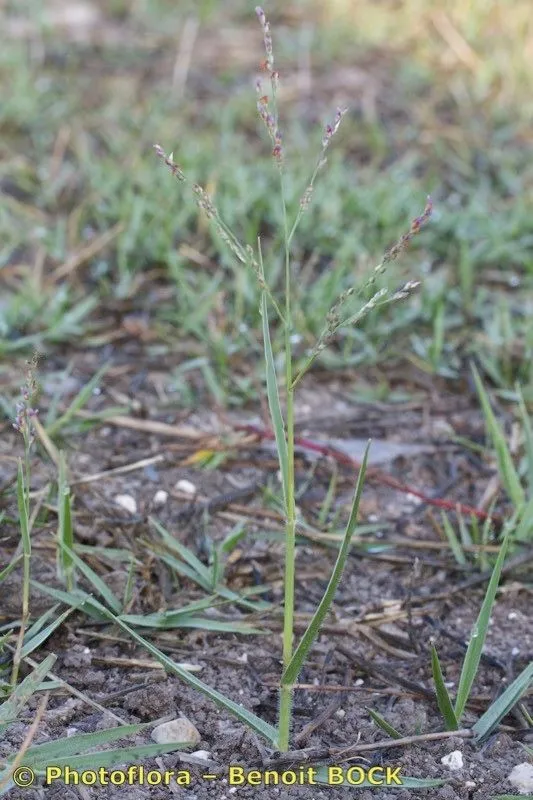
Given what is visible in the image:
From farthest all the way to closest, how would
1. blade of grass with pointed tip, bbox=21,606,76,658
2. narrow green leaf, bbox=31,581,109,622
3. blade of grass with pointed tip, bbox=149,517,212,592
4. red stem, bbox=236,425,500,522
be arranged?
red stem, bbox=236,425,500,522, blade of grass with pointed tip, bbox=149,517,212,592, narrow green leaf, bbox=31,581,109,622, blade of grass with pointed tip, bbox=21,606,76,658

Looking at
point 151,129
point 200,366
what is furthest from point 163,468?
point 151,129

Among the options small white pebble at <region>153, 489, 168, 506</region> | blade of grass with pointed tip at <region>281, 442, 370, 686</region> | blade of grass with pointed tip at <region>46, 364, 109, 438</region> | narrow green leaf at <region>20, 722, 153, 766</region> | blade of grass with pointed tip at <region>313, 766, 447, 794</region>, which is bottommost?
small white pebble at <region>153, 489, 168, 506</region>

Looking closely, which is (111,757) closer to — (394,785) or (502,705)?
(394,785)

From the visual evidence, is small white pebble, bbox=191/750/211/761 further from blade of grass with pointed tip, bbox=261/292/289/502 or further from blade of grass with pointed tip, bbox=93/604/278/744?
blade of grass with pointed tip, bbox=261/292/289/502

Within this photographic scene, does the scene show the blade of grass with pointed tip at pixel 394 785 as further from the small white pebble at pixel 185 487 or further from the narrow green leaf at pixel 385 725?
the small white pebble at pixel 185 487

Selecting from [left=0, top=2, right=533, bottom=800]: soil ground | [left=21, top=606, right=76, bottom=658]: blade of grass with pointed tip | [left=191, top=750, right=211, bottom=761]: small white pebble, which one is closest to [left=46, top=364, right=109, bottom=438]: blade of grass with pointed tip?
[left=0, top=2, right=533, bottom=800]: soil ground
